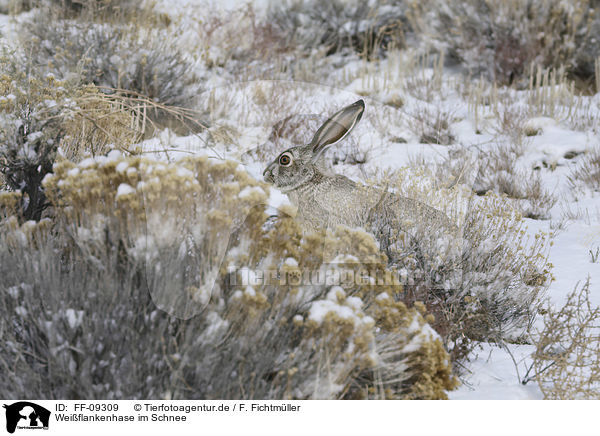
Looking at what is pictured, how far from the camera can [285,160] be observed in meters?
2.50

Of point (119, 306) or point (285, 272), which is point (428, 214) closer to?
point (285, 272)

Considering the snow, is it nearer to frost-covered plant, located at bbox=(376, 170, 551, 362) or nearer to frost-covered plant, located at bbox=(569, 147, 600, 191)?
frost-covered plant, located at bbox=(376, 170, 551, 362)

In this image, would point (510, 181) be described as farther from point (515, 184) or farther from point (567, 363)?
point (567, 363)

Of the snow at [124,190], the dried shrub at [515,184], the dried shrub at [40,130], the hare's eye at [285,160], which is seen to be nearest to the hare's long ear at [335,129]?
the hare's eye at [285,160]

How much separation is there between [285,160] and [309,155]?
0.35 feet

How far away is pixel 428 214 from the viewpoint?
2.85 metres

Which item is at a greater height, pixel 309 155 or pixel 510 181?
pixel 309 155

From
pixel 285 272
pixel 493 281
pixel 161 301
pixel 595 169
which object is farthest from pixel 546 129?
pixel 161 301

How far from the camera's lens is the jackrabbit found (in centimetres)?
249

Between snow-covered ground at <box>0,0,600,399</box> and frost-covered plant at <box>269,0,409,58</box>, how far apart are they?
6.65 ft

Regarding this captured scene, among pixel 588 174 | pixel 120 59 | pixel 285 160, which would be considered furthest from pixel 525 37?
pixel 285 160
